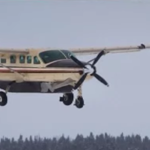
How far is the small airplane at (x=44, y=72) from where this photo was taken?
85.9 metres

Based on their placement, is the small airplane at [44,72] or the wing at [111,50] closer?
the small airplane at [44,72]

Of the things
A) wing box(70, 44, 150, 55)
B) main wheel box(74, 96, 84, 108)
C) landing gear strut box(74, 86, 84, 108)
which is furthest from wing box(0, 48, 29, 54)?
wing box(70, 44, 150, 55)

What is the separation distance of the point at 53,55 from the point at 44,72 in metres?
2.04

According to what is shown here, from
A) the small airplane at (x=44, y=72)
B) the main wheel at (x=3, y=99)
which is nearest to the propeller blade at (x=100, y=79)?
the small airplane at (x=44, y=72)

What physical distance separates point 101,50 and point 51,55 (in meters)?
7.08

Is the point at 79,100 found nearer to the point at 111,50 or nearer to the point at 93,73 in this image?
the point at 93,73

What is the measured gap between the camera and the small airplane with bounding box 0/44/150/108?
8588 centimetres

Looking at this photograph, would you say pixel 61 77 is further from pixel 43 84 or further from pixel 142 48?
pixel 142 48

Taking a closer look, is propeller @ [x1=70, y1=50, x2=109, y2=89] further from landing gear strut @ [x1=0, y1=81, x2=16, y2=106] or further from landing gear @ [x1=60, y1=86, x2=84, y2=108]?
landing gear strut @ [x1=0, y1=81, x2=16, y2=106]

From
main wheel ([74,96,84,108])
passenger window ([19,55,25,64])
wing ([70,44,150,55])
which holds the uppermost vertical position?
wing ([70,44,150,55])

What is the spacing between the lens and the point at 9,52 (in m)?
90.2

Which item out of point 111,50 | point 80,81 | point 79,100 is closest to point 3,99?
point 79,100

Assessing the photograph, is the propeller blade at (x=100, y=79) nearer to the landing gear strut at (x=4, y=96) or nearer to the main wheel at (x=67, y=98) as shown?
the main wheel at (x=67, y=98)

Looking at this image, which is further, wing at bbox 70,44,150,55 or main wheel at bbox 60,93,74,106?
wing at bbox 70,44,150,55
